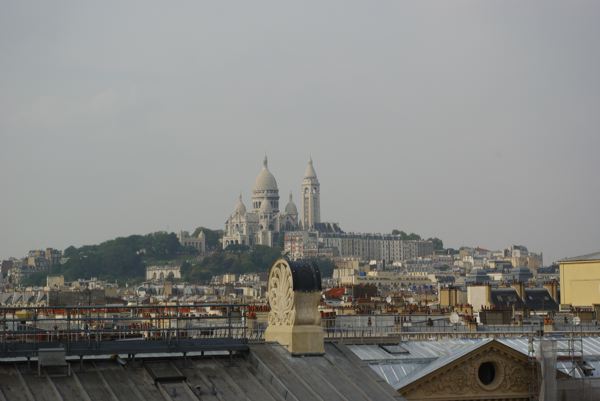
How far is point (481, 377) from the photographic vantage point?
2486 cm

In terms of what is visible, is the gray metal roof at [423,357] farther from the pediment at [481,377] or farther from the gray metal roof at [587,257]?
the gray metal roof at [587,257]

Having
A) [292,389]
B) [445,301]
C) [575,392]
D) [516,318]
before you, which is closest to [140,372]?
[292,389]

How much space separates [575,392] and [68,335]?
10.3 m

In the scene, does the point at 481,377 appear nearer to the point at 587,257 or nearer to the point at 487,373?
the point at 487,373

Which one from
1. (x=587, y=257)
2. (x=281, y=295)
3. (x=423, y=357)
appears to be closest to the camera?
(x=281, y=295)

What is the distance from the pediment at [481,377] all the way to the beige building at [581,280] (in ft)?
128

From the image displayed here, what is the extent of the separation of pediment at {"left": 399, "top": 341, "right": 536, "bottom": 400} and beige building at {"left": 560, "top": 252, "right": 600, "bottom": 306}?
128 feet

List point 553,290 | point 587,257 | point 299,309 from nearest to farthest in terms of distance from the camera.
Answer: point 299,309
point 587,257
point 553,290

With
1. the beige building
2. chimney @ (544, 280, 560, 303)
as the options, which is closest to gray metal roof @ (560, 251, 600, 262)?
the beige building

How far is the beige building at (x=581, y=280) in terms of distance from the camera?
64562 millimetres

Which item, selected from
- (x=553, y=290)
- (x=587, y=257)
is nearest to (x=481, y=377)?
(x=587, y=257)

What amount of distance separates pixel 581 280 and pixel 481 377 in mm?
43216

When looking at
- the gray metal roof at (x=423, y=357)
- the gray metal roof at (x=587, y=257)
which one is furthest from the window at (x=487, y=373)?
the gray metal roof at (x=587, y=257)

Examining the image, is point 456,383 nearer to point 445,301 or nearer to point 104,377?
point 104,377
